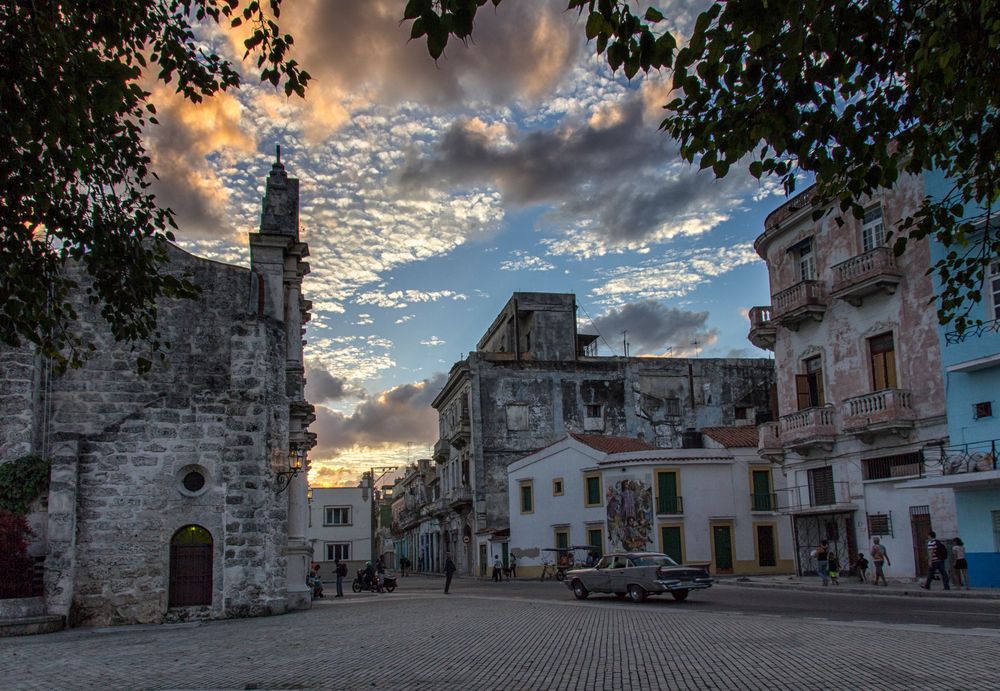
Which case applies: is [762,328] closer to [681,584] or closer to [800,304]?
[800,304]

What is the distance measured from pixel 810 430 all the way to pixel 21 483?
23132mm

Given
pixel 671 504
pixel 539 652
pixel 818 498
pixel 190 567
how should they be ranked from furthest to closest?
pixel 671 504
pixel 818 498
pixel 190 567
pixel 539 652

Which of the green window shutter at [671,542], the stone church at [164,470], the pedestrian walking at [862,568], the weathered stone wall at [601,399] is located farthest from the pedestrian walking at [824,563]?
the weathered stone wall at [601,399]

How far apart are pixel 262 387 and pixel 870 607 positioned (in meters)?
14.8

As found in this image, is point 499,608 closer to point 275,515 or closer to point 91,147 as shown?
point 275,515

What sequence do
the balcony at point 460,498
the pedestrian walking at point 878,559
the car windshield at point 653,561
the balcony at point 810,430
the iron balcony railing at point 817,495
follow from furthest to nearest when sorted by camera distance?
the balcony at point 460,498
the balcony at point 810,430
the iron balcony railing at point 817,495
the pedestrian walking at point 878,559
the car windshield at point 653,561

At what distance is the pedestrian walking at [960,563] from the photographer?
76.2 feet

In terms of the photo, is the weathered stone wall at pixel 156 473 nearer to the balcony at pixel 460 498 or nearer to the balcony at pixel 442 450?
the balcony at pixel 460 498

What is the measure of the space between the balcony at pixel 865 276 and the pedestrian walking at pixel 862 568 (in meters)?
7.93

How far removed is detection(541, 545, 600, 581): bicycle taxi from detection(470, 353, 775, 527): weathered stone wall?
7.67 m

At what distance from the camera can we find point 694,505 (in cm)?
4162

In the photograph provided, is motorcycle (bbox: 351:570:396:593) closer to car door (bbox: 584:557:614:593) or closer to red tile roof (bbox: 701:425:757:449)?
car door (bbox: 584:557:614:593)

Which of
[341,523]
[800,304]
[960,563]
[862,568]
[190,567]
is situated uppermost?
[800,304]

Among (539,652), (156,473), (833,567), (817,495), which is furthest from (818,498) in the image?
(156,473)
